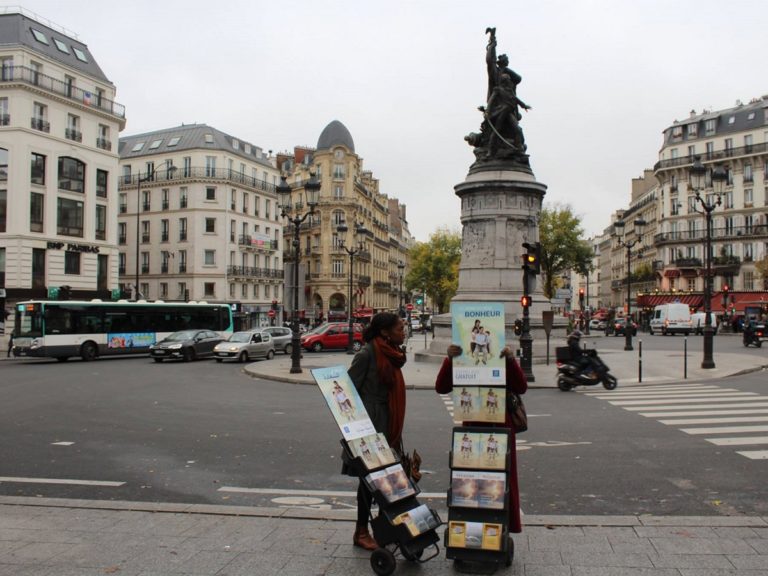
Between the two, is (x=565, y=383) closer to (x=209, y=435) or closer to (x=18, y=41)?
(x=209, y=435)

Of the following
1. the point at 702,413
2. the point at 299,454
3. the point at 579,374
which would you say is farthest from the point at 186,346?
the point at 702,413

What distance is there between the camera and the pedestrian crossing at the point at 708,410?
10.6 meters

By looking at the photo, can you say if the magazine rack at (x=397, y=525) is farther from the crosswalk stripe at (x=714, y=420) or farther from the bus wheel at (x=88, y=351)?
the bus wheel at (x=88, y=351)

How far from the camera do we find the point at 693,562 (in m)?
5.23

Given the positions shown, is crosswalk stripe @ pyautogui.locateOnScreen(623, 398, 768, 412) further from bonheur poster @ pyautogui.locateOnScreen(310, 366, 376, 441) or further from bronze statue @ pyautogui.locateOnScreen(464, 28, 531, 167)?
bronze statue @ pyautogui.locateOnScreen(464, 28, 531, 167)

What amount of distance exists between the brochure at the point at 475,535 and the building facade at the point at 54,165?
147 feet

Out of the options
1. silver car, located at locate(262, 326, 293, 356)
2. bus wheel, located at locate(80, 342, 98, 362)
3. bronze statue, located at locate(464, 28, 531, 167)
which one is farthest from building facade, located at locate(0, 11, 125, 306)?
bronze statue, located at locate(464, 28, 531, 167)

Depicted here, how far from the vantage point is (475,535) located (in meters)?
5.09

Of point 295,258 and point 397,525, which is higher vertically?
point 295,258

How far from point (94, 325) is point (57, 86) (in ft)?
79.5

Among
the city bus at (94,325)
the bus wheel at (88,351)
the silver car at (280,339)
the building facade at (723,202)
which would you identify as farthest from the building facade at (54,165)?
the building facade at (723,202)

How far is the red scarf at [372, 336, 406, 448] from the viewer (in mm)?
5730

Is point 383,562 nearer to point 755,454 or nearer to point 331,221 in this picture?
point 755,454

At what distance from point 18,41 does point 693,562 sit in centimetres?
5289
